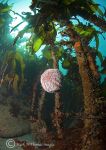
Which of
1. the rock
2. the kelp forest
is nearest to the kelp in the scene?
the kelp forest

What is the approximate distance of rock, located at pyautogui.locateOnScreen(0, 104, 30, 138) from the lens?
Result: 4762 mm

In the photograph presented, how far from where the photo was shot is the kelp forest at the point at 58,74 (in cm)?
304

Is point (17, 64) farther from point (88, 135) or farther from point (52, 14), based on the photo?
point (88, 135)

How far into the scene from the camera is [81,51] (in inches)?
127

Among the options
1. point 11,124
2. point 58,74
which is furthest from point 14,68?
point 58,74

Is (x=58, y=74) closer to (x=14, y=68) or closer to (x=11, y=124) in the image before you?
(x=14, y=68)

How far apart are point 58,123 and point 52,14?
5.03ft

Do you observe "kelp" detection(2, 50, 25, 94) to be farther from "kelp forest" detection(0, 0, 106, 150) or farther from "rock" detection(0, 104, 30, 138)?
"rock" detection(0, 104, 30, 138)

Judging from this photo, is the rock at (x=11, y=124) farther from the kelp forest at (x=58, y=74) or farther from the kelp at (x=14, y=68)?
the kelp at (x=14, y=68)

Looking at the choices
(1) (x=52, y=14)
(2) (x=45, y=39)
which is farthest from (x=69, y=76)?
→ (1) (x=52, y=14)

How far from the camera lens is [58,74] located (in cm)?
343

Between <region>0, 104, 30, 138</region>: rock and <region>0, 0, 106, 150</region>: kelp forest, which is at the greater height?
<region>0, 0, 106, 150</region>: kelp forest

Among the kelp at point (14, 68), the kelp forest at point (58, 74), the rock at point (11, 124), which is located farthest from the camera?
the rock at point (11, 124)

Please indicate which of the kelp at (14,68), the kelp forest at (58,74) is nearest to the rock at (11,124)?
the kelp forest at (58,74)
